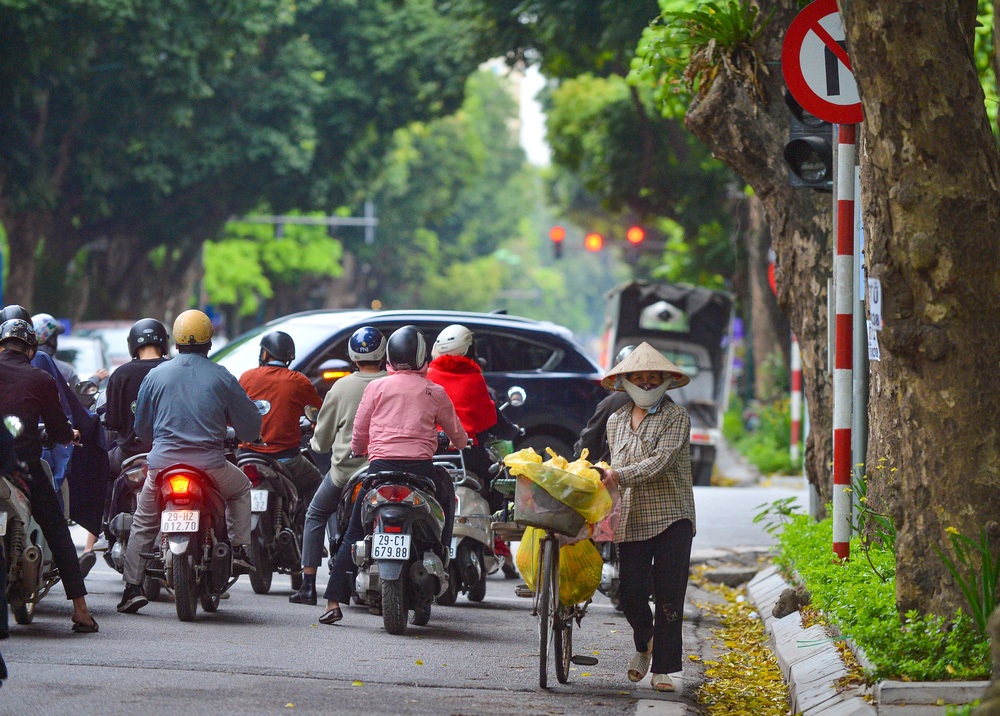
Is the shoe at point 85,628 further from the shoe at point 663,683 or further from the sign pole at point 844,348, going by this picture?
the sign pole at point 844,348

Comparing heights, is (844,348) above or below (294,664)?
above

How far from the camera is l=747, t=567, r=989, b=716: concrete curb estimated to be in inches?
218

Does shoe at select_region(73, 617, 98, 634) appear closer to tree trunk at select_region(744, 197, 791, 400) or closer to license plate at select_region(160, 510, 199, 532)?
license plate at select_region(160, 510, 199, 532)

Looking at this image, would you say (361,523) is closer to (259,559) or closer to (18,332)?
(259,559)

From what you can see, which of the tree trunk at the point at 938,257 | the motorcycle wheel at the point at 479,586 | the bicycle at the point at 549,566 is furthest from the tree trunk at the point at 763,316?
the tree trunk at the point at 938,257

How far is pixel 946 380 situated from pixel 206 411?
13.6 ft

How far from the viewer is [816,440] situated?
10.3 m

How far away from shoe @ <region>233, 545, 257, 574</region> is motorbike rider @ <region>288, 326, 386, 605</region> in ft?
1.23

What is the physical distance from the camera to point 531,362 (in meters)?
13.8

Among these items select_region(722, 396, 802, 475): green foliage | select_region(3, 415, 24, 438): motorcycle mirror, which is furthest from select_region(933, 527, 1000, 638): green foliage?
select_region(722, 396, 802, 475): green foliage

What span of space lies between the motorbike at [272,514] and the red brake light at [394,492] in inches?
56.7

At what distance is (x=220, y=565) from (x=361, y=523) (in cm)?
87

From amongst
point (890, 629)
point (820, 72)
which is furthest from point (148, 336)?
point (890, 629)

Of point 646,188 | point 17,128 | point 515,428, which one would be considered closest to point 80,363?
point 17,128
